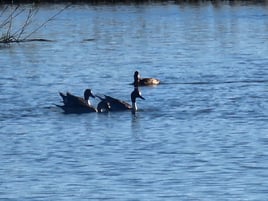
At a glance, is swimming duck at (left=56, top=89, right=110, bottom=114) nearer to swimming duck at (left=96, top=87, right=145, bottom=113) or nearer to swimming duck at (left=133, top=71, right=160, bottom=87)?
swimming duck at (left=96, top=87, right=145, bottom=113)

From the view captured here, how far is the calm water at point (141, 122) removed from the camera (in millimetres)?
13758

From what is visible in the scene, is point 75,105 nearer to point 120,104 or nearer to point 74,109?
point 74,109

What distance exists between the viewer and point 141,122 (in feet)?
61.7

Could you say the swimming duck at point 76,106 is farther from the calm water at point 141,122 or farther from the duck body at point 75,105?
the calm water at point 141,122

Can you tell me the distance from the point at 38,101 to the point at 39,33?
16.9 meters

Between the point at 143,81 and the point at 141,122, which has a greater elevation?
the point at 141,122

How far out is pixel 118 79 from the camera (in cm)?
2498

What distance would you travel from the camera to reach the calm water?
13.8 m

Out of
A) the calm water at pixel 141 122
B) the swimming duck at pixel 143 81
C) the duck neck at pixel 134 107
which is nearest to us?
the calm water at pixel 141 122

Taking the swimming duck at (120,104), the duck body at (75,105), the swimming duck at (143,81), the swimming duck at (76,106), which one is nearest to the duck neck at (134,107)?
the swimming duck at (120,104)

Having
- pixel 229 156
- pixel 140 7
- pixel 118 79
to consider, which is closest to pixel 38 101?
pixel 118 79

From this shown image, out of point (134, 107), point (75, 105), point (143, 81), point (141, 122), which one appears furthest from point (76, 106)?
point (143, 81)

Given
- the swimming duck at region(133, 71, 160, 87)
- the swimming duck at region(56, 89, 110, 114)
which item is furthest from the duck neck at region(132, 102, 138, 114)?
the swimming duck at region(133, 71, 160, 87)

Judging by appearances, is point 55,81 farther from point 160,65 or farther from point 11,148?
point 11,148
